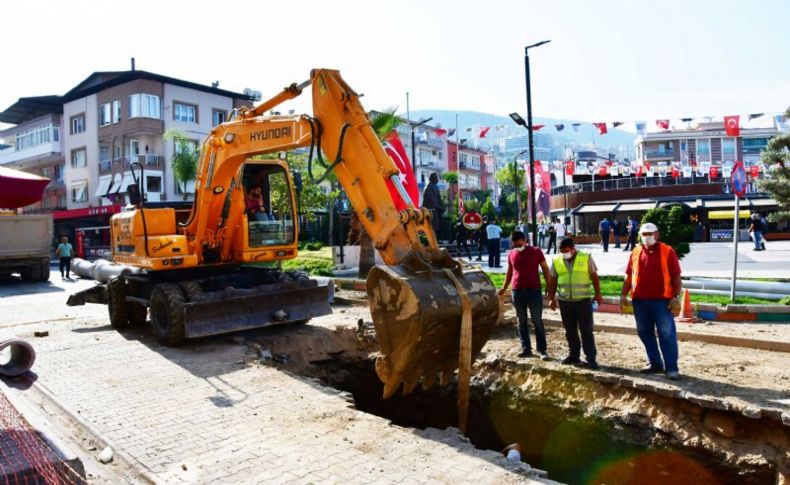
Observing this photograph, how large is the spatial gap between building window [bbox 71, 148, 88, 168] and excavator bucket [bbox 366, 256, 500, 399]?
44841 mm

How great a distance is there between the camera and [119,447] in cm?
532

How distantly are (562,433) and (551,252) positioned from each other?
2001 cm

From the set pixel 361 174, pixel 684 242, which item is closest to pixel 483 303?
pixel 361 174

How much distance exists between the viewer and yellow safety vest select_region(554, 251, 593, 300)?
7.30 metres

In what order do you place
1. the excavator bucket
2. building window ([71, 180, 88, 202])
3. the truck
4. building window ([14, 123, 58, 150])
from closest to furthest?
the excavator bucket → the truck → building window ([71, 180, 88, 202]) → building window ([14, 123, 58, 150])

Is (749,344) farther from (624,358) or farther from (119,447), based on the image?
(119,447)

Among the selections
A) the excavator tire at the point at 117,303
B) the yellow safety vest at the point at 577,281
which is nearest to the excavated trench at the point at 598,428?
the yellow safety vest at the point at 577,281

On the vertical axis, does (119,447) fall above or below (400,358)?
below

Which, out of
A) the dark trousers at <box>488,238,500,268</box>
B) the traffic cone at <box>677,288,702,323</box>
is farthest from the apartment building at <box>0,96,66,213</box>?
the traffic cone at <box>677,288,702,323</box>

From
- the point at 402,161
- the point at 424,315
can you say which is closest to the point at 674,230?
the point at 402,161

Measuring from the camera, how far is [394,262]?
20.2ft

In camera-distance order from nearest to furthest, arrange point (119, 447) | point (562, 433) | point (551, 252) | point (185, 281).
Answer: point (119, 447) < point (562, 433) < point (185, 281) < point (551, 252)

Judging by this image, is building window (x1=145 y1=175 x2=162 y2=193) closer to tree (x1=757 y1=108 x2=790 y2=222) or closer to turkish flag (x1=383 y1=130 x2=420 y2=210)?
turkish flag (x1=383 y1=130 x2=420 y2=210)

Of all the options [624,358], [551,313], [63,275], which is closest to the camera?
[624,358]
